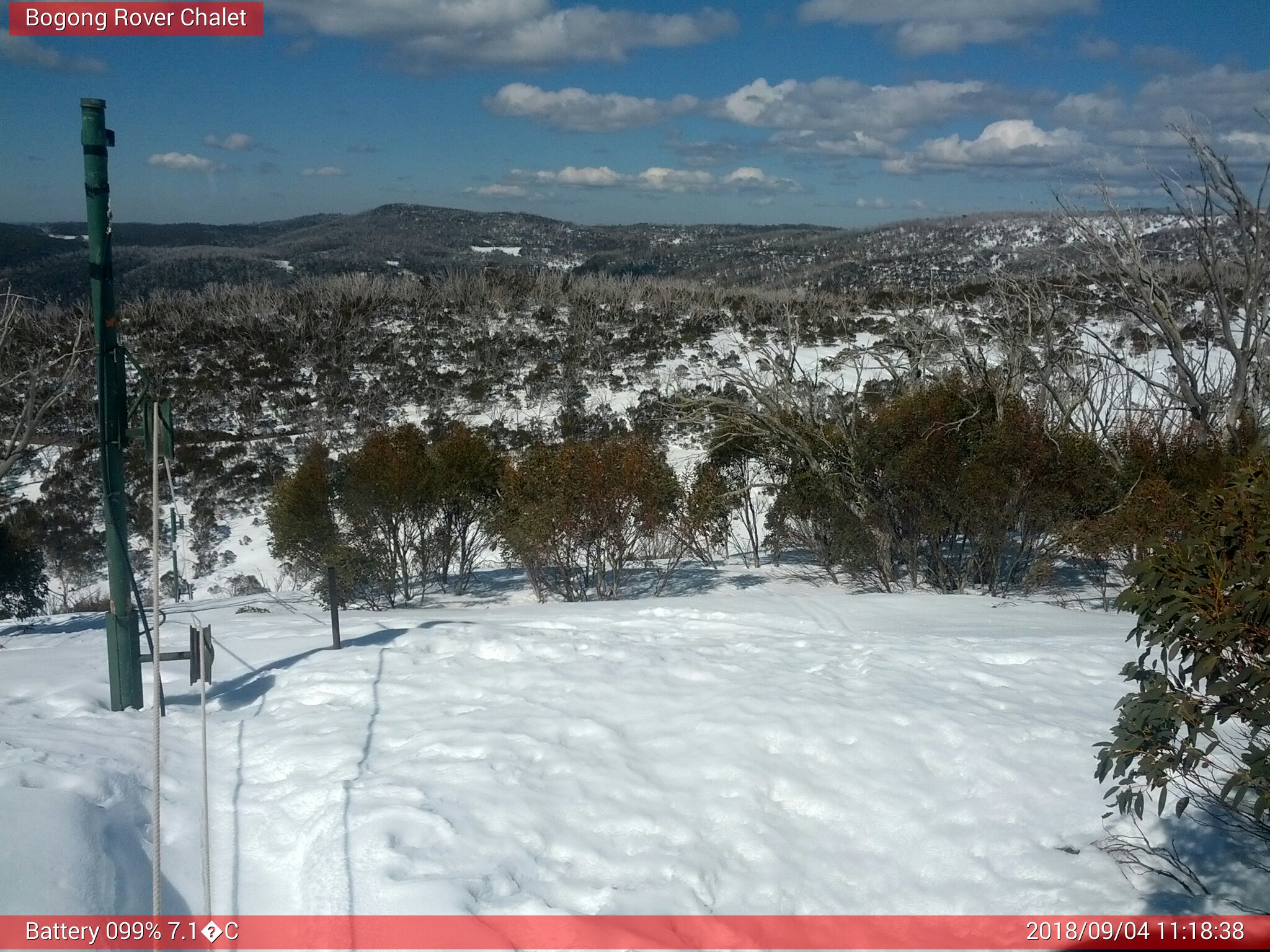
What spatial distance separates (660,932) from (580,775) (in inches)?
55.3

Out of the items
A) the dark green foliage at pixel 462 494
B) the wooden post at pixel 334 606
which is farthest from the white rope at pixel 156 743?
the dark green foliage at pixel 462 494

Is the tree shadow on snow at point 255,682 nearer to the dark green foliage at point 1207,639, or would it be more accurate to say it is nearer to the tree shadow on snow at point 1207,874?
the dark green foliage at point 1207,639

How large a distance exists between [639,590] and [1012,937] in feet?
30.8

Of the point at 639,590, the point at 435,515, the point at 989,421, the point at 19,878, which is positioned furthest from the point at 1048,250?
the point at 19,878

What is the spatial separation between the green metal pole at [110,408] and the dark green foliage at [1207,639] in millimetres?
5566

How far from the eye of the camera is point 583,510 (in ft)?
40.0

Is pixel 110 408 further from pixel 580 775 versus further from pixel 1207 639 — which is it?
pixel 1207 639

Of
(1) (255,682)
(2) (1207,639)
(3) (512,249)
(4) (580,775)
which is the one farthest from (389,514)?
(3) (512,249)

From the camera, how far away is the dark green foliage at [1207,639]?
316 cm

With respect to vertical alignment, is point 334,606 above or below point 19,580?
above

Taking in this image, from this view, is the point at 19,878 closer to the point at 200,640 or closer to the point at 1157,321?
the point at 200,640

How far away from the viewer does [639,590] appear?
44.3ft

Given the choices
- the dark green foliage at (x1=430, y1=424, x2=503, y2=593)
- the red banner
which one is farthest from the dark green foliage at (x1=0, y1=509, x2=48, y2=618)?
the red banner

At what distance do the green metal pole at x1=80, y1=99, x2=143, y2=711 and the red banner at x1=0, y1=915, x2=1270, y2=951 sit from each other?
2545 millimetres
